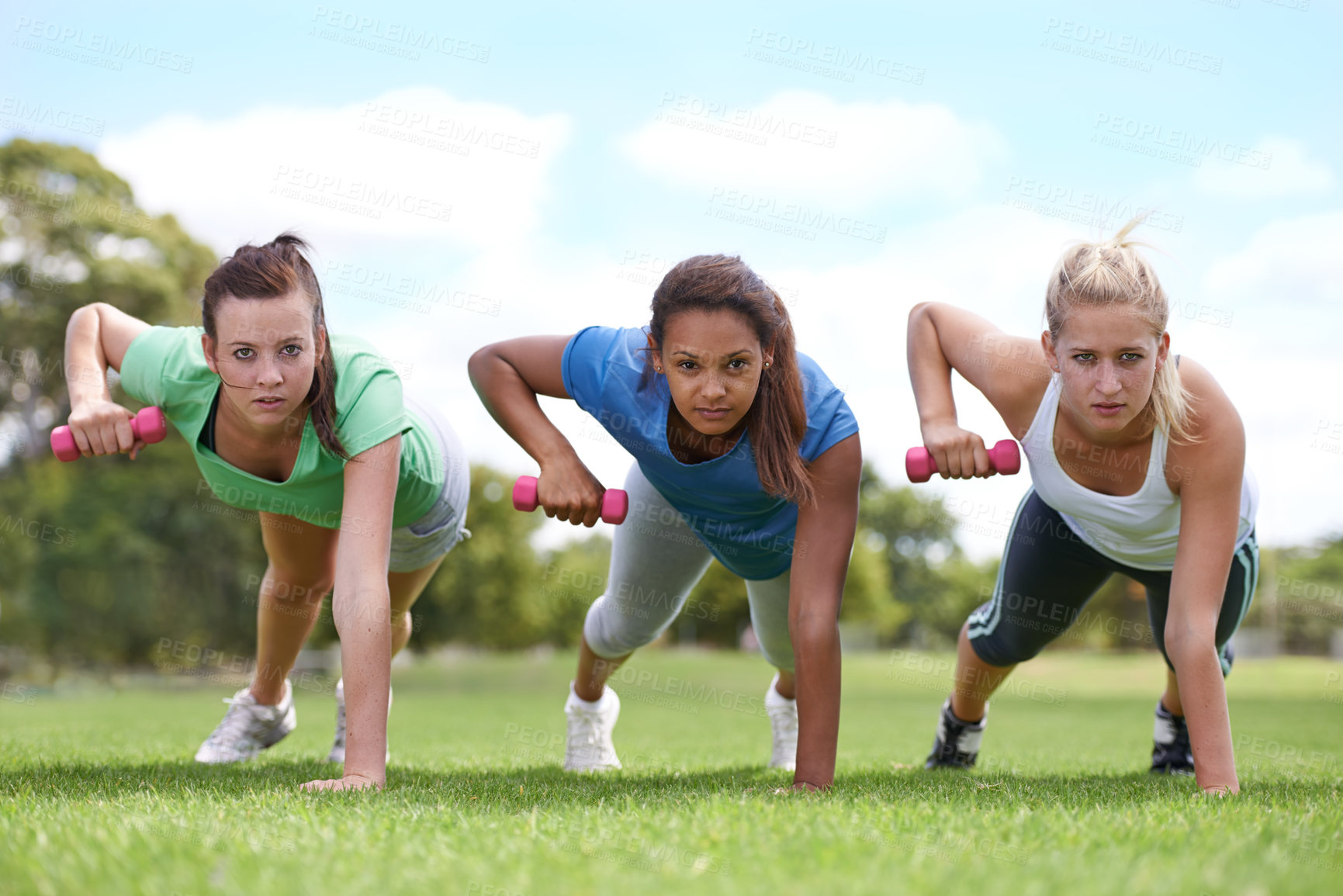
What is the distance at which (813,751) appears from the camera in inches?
167

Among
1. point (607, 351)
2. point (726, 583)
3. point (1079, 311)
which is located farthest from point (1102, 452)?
point (726, 583)

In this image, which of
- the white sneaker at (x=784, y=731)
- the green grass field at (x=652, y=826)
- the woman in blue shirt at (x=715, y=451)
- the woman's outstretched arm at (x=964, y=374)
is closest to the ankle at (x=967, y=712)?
the green grass field at (x=652, y=826)

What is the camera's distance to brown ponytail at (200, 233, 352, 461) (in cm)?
438

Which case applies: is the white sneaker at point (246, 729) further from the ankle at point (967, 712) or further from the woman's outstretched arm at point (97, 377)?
the ankle at point (967, 712)

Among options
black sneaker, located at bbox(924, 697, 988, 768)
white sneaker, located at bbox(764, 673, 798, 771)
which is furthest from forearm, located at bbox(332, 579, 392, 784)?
black sneaker, located at bbox(924, 697, 988, 768)

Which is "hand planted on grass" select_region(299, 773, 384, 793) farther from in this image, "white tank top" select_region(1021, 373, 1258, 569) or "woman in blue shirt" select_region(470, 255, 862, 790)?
"white tank top" select_region(1021, 373, 1258, 569)

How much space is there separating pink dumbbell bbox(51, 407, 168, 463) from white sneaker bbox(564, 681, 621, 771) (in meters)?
2.68

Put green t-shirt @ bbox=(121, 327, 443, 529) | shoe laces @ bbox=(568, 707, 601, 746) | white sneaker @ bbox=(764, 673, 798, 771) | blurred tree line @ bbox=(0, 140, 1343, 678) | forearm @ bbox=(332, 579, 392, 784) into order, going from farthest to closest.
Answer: blurred tree line @ bbox=(0, 140, 1343, 678) → white sneaker @ bbox=(764, 673, 798, 771) → shoe laces @ bbox=(568, 707, 601, 746) → green t-shirt @ bbox=(121, 327, 443, 529) → forearm @ bbox=(332, 579, 392, 784)

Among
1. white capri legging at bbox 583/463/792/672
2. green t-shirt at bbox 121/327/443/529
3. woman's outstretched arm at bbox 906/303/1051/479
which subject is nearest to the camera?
green t-shirt at bbox 121/327/443/529

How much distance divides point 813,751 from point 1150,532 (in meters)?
1.96

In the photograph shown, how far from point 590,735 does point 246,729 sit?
210 cm

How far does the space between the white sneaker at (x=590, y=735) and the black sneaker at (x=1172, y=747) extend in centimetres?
317

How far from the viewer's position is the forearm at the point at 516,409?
16.0 feet

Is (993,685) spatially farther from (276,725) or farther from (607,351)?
(276,725)
